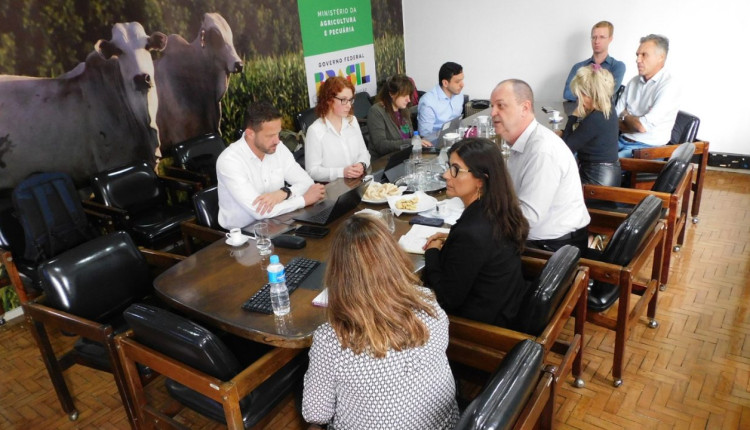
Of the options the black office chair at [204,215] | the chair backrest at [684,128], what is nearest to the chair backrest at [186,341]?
the black office chair at [204,215]

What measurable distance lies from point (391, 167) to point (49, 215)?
2.21 metres

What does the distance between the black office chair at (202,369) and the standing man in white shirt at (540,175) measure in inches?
52.5

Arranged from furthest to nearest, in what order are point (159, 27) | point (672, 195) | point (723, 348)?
point (159, 27) < point (672, 195) < point (723, 348)

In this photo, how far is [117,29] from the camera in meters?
4.11

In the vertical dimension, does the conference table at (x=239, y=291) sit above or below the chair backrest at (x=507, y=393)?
below

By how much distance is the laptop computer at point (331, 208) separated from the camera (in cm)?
275

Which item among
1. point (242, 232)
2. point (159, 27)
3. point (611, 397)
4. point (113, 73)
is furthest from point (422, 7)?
point (611, 397)

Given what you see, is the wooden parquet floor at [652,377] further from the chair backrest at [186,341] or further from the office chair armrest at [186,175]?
the office chair armrest at [186,175]

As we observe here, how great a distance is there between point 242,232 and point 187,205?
5.29 feet

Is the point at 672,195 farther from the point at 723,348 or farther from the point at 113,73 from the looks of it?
the point at 113,73

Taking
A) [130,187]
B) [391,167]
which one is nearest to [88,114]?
[130,187]

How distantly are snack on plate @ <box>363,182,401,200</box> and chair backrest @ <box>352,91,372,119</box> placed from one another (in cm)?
325

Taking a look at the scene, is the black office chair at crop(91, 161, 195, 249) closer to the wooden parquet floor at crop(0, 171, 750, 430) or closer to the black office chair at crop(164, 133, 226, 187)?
the black office chair at crop(164, 133, 226, 187)

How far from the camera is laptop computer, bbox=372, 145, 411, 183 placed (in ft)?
11.1
